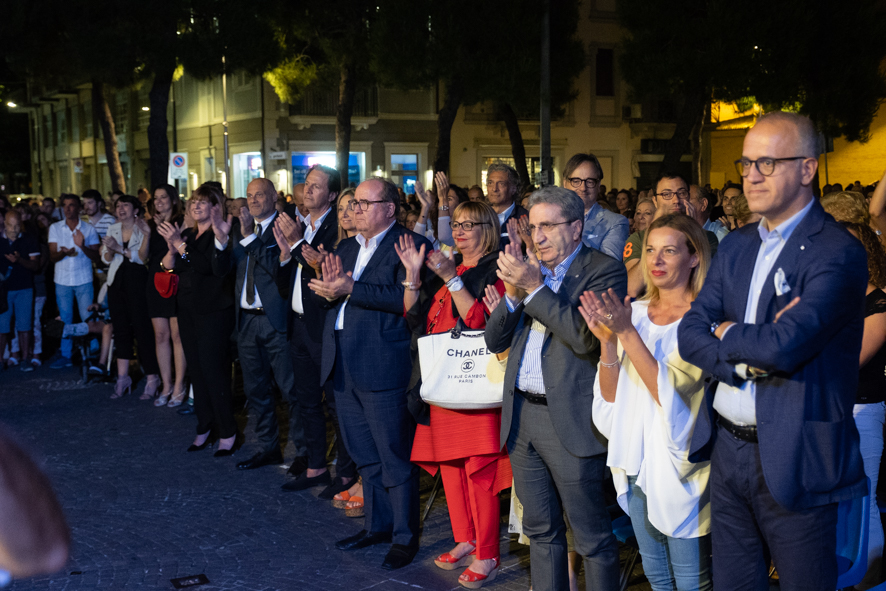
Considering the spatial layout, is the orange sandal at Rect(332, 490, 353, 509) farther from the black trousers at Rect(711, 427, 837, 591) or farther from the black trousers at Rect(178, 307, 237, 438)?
the black trousers at Rect(711, 427, 837, 591)

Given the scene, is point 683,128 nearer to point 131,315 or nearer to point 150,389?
point 131,315

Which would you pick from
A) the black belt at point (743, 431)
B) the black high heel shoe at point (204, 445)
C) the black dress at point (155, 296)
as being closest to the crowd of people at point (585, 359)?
the black belt at point (743, 431)

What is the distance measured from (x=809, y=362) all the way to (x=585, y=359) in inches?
46.7

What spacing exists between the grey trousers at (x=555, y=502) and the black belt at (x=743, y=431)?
2.96ft

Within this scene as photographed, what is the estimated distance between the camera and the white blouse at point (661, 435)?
3281mm

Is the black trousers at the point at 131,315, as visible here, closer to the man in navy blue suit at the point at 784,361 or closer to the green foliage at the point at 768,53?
the man in navy blue suit at the point at 784,361

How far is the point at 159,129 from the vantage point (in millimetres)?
19266

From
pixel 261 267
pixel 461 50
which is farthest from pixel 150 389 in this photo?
pixel 461 50

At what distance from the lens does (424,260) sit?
471cm

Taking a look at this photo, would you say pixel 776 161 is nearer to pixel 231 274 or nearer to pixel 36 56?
pixel 231 274

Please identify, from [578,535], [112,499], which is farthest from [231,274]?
[578,535]

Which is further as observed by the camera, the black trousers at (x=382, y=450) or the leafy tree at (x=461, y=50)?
the leafy tree at (x=461, y=50)

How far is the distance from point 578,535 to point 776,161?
1.87m

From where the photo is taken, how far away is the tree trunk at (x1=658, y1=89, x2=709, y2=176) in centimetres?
1911
